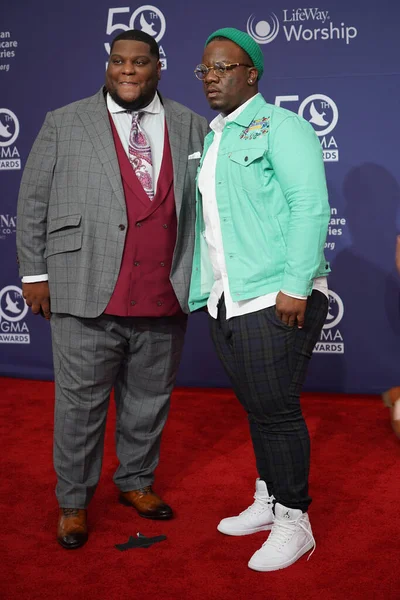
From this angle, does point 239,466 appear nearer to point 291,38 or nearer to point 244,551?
point 244,551

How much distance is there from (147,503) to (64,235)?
40.3 inches

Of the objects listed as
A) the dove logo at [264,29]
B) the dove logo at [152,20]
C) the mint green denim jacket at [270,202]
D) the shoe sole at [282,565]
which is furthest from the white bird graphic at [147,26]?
the shoe sole at [282,565]

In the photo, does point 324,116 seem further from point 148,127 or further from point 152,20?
point 148,127

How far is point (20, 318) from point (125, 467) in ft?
7.38

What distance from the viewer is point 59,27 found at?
180 inches

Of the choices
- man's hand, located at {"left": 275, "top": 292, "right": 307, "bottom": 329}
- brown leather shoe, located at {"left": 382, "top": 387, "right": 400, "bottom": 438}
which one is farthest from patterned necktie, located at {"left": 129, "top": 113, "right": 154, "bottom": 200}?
brown leather shoe, located at {"left": 382, "top": 387, "right": 400, "bottom": 438}

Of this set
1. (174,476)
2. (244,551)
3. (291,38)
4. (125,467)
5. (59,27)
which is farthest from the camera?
(59,27)

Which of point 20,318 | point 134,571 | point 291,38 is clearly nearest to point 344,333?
point 291,38

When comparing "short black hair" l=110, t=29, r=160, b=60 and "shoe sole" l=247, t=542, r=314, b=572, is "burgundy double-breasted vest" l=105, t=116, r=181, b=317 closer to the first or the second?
"short black hair" l=110, t=29, r=160, b=60

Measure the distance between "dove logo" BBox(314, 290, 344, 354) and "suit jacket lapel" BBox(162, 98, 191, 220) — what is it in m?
1.93

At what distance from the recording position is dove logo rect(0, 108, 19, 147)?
186 inches

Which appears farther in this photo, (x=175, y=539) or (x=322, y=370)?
(x=322, y=370)

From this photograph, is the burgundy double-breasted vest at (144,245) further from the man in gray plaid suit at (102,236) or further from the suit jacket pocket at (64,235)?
the suit jacket pocket at (64,235)

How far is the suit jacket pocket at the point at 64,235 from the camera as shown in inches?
98.8
